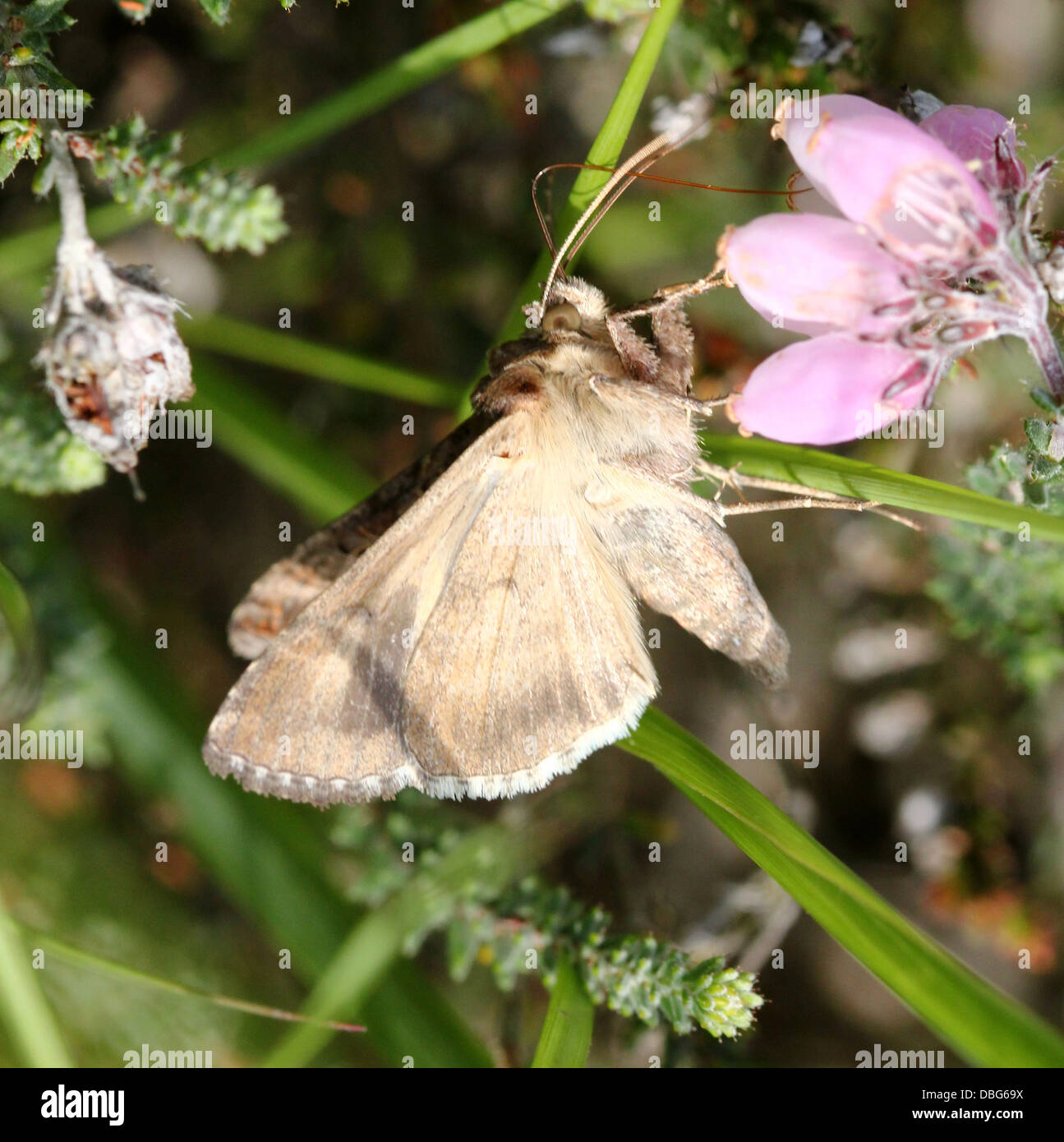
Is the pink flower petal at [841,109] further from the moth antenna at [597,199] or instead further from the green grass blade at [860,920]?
the green grass blade at [860,920]

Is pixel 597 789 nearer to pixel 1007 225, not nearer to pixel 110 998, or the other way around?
pixel 110 998

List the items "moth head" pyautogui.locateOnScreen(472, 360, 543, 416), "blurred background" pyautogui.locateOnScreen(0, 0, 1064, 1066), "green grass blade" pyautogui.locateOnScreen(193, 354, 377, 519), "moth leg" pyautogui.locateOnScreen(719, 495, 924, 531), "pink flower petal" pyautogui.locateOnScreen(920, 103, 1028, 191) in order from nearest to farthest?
"pink flower petal" pyautogui.locateOnScreen(920, 103, 1028, 191) → "moth head" pyautogui.locateOnScreen(472, 360, 543, 416) → "moth leg" pyautogui.locateOnScreen(719, 495, 924, 531) → "green grass blade" pyautogui.locateOnScreen(193, 354, 377, 519) → "blurred background" pyautogui.locateOnScreen(0, 0, 1064, 1066)

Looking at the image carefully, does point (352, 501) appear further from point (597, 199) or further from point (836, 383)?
point (836, 383)

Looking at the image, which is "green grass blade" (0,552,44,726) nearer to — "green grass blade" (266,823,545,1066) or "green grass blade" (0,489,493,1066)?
"green grass blade" (0,489,493,1066)

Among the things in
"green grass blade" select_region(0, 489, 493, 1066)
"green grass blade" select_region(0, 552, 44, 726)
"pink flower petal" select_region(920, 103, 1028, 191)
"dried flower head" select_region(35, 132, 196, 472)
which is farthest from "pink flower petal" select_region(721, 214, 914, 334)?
"green grass blade" select_region(0, 489, 493, 1066)

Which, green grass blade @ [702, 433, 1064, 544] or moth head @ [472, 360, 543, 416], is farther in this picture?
moth head @ [472, 360, 543, 416]
